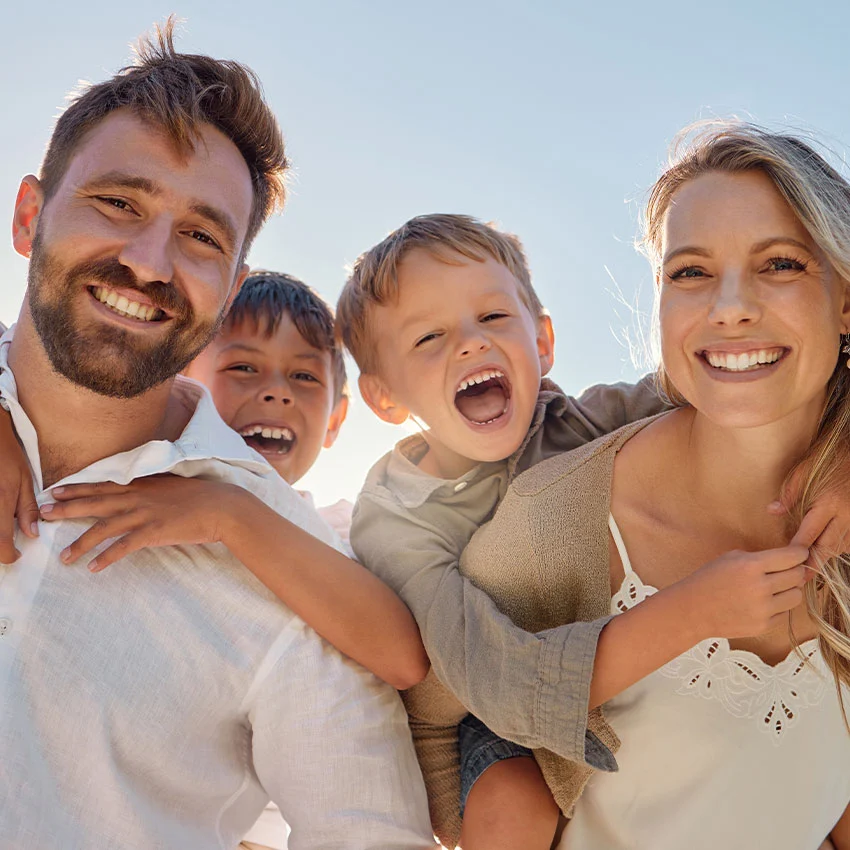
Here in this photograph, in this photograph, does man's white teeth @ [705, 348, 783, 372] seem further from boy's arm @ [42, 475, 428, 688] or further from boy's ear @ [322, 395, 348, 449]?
boy's ear @ [322, 395, 348, 449]

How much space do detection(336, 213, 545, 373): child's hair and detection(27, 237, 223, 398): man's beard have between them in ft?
2.91

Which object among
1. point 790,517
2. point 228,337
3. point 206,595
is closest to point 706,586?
point 790,517

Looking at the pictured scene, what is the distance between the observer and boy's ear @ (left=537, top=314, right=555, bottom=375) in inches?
133

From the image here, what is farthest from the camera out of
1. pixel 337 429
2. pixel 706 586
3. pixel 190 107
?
pixel 337 429

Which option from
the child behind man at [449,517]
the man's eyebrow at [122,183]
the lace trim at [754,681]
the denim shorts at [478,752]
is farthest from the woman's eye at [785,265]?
the man's eyebrow at [122,183]

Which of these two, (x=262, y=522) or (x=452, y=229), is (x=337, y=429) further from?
(x=262, y=522)

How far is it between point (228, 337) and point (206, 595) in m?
1.60

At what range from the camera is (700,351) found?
2.33 meters

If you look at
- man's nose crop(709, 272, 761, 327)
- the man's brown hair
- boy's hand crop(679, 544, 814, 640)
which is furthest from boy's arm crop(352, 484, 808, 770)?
the man's brown hair

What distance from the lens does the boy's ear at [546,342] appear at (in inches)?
133

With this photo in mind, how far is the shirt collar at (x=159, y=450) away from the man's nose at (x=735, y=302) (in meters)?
1.39

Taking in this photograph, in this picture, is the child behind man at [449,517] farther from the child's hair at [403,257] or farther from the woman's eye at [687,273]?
the woman's eye at [687,273]

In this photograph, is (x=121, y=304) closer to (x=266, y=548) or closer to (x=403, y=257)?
(x=266, y=548)

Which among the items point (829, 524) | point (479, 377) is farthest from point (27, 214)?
point (829, 524)
